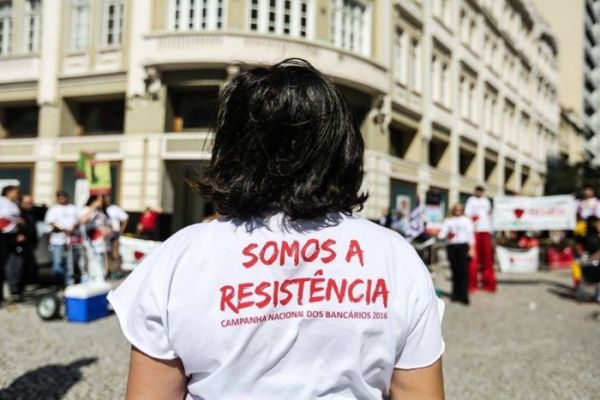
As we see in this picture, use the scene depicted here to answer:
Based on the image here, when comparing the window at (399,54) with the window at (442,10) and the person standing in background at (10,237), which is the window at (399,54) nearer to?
the window at (442,10)

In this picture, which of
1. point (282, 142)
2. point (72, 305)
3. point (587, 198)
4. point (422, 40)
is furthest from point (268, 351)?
point (422, 40)

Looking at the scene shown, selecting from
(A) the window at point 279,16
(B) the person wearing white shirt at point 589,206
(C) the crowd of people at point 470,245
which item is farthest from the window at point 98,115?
(B) the person wearing white shirt at point 589,206

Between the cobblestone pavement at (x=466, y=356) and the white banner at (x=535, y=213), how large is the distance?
5.60 meters

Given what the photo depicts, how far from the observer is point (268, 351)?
3.93 ft

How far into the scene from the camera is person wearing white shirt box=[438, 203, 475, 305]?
918 centimetres

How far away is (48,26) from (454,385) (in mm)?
20268

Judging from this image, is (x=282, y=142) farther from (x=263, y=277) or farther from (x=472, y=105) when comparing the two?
(x=472, y=105)

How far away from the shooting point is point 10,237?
8594 millimetres

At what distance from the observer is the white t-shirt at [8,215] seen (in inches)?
328

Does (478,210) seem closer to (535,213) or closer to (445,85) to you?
(535,213)

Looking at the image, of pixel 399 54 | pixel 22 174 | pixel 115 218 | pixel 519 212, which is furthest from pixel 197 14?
pixel 519 212

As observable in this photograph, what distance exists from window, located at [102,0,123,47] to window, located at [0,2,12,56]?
4.69m

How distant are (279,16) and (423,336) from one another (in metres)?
17.8

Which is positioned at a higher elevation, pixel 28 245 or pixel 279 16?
pixel 279 16
